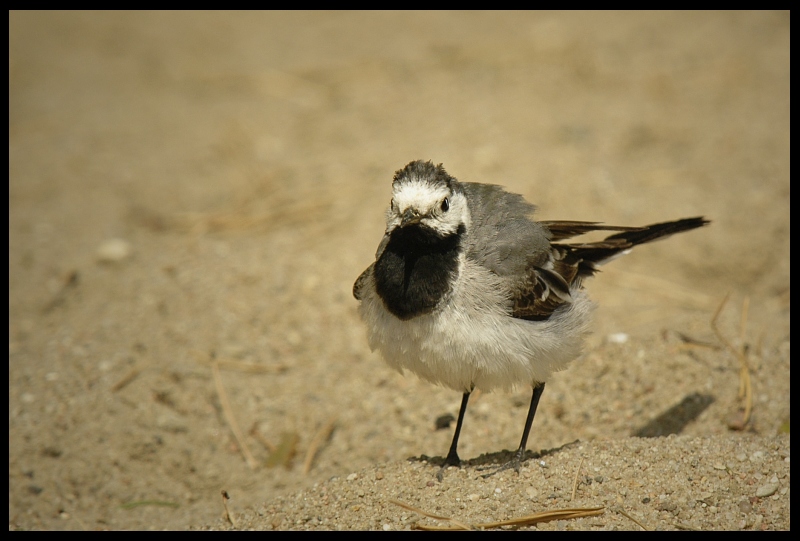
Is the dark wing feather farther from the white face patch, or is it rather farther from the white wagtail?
the white face patch

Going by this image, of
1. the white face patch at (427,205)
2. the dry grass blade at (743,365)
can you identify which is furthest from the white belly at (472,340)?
the dry grass blade at (743,365)

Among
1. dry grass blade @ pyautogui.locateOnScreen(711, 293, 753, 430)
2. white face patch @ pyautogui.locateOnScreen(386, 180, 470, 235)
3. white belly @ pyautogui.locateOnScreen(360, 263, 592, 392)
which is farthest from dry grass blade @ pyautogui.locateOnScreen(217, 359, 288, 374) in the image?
dry grass blade @ pyautogui.locateOnScreen(711, 293, 753, 430)

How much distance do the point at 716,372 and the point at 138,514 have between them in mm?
3709

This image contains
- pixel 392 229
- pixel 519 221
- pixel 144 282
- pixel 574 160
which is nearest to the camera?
pixel 392 229

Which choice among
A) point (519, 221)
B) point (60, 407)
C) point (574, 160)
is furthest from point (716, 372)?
point (60, 407)

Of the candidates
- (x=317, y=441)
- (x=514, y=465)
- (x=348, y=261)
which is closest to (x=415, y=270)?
(x=514, y=465)

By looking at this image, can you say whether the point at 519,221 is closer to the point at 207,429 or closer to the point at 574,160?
the point at 207,429

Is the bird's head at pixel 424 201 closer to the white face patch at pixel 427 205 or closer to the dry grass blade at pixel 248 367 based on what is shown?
the white face patch at pixel 427 205

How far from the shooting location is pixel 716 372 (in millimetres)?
4645

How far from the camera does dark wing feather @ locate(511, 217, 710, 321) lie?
12.2 feet

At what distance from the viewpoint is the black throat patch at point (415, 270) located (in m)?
3.53

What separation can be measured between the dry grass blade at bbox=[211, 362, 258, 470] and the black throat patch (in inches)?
68.7

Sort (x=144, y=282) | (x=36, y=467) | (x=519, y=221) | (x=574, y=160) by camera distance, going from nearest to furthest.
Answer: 1. (x=519, y=221)
2. (x=36, y=467)
3. (x=144, y=282)
4. (x=574, y=160)
